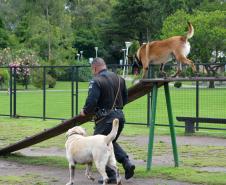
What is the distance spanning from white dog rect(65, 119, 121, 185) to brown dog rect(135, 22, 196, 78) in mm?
2656

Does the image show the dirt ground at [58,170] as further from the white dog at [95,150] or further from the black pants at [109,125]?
the white dog at [95,150]

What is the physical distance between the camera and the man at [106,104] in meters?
10.3

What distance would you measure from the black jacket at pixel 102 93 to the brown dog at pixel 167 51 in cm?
169

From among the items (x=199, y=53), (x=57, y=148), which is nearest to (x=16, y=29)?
(x=199, y=53)

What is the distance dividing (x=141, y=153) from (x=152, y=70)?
19.3 ft

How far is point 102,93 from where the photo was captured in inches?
410

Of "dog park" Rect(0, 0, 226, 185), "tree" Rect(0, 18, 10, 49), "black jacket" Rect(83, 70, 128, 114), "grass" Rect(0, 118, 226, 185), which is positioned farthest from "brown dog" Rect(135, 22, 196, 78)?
"tree" Rect(0, 18, 10, 49)

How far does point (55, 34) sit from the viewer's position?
7225 centimetres

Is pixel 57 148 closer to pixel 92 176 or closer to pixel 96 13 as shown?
pixel 92 176

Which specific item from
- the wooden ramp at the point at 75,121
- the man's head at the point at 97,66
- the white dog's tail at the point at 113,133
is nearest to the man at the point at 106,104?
the man's head at the point at 97,66

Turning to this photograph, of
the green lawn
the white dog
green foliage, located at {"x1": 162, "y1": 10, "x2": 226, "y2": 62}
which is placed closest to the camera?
the white dog

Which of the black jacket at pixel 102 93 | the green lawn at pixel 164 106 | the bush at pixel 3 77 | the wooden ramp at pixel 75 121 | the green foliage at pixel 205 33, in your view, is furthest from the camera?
the green foliage at pixel 205 33

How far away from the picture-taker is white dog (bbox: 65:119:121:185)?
9.54m

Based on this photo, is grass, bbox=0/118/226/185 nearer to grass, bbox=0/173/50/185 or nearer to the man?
grass, bbox=0/173/50/185
